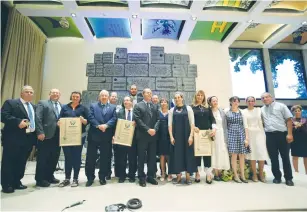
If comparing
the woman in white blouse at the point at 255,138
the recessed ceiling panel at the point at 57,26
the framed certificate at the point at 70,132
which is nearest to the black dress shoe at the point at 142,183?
the framed certificate at the point at 70,132

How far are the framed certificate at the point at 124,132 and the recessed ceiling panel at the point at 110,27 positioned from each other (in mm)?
3455

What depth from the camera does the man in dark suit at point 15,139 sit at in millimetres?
2535

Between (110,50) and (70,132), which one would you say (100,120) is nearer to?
(70,132)

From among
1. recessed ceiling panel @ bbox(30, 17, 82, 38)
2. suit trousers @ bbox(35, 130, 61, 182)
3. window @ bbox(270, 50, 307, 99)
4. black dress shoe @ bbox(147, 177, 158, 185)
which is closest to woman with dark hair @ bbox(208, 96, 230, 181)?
black dress shoe @ bbox(147, 177, 158, 185)

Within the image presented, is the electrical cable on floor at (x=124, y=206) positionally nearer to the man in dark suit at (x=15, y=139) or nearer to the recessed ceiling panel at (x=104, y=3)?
the man in dark suit at (x=15, y=139)

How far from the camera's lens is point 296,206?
79.9 inches

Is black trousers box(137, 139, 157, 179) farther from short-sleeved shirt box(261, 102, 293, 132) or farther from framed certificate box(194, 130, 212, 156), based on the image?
short-sleeved shirt box(261, 102, 293, 132)

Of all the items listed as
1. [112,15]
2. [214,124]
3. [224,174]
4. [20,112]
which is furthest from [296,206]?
[112,15]

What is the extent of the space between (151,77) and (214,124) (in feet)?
10.2

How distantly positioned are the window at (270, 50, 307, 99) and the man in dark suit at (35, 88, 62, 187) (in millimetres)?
6904

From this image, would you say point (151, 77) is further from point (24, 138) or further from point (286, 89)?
point (286, 89)

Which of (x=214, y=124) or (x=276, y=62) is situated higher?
(x=276, y=62)

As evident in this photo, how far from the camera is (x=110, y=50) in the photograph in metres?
6.03

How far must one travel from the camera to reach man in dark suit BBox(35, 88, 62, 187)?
2.82 meters
